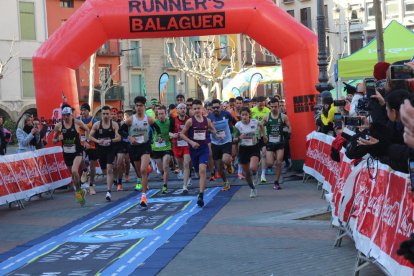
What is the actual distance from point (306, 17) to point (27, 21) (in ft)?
119

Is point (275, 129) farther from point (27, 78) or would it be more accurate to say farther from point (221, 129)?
point (27, 78)

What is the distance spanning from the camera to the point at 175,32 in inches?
683

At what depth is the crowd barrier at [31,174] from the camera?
14133 millimetres

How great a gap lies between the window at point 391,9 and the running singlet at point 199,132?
5880 centimetres

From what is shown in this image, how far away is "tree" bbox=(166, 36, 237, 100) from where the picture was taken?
54969mm

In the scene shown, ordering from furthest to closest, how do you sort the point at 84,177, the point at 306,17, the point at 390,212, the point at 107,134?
the point at 306,17, the point at 84,177, the point at 107,134, the point at 390,212

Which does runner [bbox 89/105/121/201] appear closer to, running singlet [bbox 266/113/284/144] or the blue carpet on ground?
the blue carpet on ground

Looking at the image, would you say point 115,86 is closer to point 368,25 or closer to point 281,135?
point 368,25

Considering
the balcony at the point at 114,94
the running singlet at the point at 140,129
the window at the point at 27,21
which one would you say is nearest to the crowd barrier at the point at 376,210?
the running singlet at the point at 140,129

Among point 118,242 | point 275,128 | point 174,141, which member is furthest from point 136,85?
point 118,242

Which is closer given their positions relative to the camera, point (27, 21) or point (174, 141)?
point (174, 141)

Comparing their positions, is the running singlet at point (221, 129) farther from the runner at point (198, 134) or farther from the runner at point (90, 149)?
the runner at point (90, 149)

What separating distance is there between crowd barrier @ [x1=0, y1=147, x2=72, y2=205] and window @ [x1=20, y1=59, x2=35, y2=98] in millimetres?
32662

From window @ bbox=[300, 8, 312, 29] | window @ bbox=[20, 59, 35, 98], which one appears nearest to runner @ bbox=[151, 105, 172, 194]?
window @ bbox=[20, 59, 35, 98]
